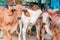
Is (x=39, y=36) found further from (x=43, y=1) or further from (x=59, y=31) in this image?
(x=43, y=1)

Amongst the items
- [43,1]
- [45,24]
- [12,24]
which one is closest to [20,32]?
[12,24]

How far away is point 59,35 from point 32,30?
2569mm

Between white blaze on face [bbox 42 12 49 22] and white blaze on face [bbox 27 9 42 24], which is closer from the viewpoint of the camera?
white blaze on face [bbox 42 12 49 22]

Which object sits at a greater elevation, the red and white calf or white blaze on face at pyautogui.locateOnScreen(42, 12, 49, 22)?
white blaze on face at pyautogui.locateOnScreen(42, 12, 49, 22)

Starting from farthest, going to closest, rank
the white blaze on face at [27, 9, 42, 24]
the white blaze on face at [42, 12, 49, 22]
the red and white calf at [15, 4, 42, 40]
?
the white blaze on face at [27, 9, 42, 24], the red and white calf at [15, 4, 42, 40], the white blaze on face at [42, 12, 49, 22]

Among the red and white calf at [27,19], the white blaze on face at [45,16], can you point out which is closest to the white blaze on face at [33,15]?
the red and white calf at [27,19]

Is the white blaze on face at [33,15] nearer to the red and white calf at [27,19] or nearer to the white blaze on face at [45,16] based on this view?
the red and white calf at [27,19]

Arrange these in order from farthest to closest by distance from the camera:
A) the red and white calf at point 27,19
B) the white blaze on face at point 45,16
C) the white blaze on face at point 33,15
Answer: the white blaze on face at point 33,15 → the red and white calf at point 27,19 → the white blaze on face at point 45,16

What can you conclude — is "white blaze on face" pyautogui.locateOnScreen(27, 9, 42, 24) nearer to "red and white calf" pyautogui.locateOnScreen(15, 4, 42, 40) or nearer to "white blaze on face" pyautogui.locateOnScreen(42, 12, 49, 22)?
"red and white calf" pyautogui.locateOnScreen(15, 4, 42, 40)

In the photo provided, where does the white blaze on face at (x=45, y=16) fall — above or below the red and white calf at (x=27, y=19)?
above

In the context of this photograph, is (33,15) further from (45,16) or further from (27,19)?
(45,16)

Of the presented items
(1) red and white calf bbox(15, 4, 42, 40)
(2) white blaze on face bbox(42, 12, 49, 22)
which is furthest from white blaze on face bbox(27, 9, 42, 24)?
(2) white blaze on face bbox(42, 12, 49, 22)

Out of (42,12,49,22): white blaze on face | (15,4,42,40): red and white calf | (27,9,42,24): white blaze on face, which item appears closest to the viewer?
(42,12,49,22): white blaze on face

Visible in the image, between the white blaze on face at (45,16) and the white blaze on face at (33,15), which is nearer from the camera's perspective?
the white blaze on face at (45,16)
